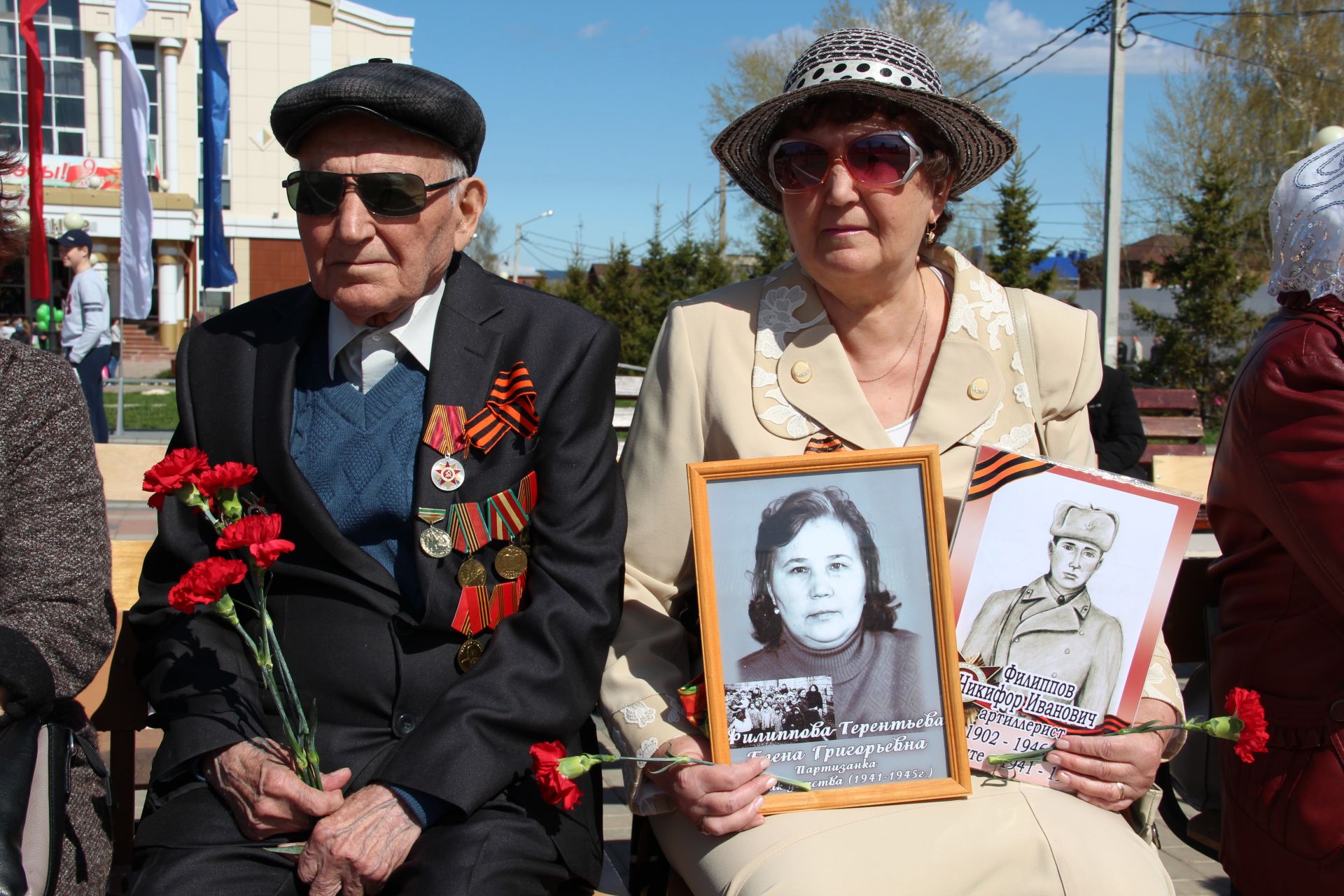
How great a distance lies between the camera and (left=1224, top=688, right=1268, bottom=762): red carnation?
1.96 metres

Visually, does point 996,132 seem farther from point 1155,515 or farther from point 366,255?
point 366,255

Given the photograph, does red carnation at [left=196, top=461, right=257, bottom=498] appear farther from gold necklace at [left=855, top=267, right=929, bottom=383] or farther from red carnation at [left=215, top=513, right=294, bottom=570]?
gold necklace at [left=855, top=267, right=929, bottom=383]

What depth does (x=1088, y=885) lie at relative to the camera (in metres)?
2.01

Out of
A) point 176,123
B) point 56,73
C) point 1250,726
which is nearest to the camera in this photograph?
point 1250,726

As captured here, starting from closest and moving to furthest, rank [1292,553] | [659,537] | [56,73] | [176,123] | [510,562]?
[1292,553] → [510,562] → [659,537] → [56,73] → [176,123]

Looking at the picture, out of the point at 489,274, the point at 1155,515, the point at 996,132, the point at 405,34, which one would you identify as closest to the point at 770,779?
the point at 1155,515

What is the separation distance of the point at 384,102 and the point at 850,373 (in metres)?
1.12

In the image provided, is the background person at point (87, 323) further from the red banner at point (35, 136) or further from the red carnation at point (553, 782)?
the red carnation at point (553, 782)

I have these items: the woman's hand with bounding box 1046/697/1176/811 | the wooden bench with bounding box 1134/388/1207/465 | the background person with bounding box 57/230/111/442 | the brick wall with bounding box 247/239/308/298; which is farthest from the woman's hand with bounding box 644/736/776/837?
the brick wall with bounding box 247/239/308/298

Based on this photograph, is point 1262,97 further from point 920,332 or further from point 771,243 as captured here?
point 920,332

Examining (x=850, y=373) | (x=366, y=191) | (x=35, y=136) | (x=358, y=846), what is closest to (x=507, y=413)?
(x=366, y=191)

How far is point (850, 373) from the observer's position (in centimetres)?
252

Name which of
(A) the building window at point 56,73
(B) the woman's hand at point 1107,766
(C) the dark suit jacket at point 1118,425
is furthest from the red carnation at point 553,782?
(A) the building window at point 56,73

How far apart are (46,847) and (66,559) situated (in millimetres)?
533
